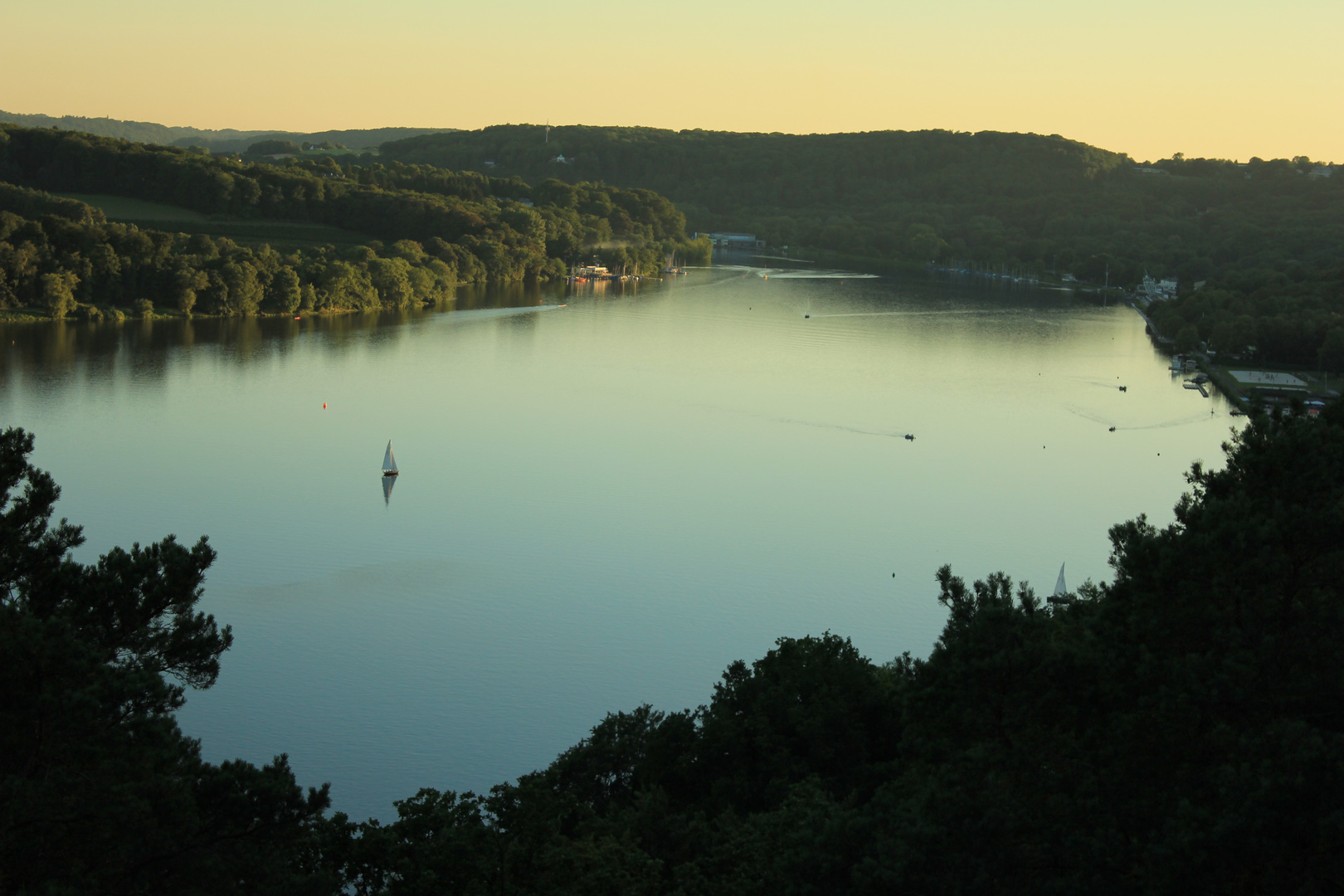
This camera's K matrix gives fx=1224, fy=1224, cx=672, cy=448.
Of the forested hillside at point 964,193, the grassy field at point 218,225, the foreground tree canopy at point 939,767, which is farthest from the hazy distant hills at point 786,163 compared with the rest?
the foreground tree canopy at point 939,767

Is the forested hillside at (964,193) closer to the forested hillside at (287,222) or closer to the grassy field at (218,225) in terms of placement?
the forested hillside at (287,222)

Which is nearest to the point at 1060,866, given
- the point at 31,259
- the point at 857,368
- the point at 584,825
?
the point at 584,825

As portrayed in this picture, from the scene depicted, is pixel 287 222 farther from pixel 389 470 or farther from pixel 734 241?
pixel 734 241

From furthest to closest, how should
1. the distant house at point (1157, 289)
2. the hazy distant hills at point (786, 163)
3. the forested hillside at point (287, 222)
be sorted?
the hazy distant hills at point (786, 163)
the distant house at point (1157, 289)
the forested hillside at point (287, 222)

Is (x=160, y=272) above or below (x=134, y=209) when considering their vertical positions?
below

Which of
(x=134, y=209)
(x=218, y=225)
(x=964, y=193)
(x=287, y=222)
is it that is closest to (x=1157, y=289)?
(x=964, y=193)

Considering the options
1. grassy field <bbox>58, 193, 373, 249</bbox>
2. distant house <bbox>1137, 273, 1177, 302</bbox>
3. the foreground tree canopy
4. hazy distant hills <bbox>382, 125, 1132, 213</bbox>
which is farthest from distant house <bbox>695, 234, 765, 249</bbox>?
the foreground tree canopy
